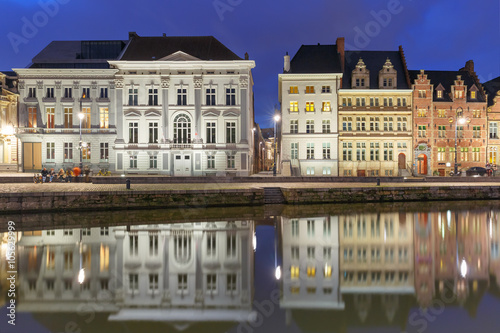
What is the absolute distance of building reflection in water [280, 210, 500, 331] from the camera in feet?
20.7

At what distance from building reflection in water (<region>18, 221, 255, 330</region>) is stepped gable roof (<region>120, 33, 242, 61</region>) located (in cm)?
2866

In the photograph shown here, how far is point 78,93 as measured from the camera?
38.1 metres

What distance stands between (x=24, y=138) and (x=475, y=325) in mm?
43408

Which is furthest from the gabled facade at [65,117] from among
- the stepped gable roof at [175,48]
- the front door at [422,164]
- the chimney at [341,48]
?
the front door at [422,164]

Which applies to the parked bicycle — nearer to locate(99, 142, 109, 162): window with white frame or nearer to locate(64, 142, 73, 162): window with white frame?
locate(99, 142, 109, 162): window with white frame

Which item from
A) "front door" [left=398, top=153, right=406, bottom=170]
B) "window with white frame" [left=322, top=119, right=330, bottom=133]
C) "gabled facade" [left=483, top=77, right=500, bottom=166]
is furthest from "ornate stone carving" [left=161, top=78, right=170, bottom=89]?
"gabled facade" [left=483, top=77, right=500, bottom=166]

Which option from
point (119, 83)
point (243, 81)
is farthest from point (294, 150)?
point (119, 83)

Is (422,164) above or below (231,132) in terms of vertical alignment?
below

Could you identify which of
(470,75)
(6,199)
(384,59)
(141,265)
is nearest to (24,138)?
(6,199)

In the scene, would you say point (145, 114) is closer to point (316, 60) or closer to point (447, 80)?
point (316, 60)

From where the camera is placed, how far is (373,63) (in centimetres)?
4197

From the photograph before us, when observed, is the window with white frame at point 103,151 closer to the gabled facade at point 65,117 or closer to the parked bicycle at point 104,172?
the gabled facade at point 65,117

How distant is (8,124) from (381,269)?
44.8m

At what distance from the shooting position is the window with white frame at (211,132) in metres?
37.4
